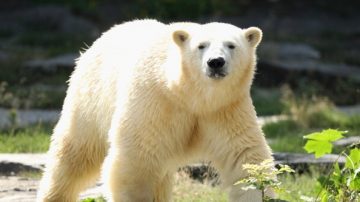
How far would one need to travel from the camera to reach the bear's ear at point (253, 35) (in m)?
5.97

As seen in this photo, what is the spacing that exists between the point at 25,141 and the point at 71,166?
245 cm

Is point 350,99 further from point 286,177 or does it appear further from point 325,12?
point 325,12

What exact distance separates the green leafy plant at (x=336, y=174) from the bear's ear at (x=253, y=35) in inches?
35.4

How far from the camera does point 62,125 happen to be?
6.72 m

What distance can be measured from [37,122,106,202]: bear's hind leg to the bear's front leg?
3.11 ft

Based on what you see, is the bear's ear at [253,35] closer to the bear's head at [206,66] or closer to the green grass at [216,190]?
the bear's head at [206,66]

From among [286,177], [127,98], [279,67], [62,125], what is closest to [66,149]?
[62,125]

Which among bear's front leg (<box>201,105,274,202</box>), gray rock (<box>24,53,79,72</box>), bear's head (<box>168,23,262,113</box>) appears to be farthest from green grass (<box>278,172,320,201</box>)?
gray rock (<box>24,53,79,72</box>)

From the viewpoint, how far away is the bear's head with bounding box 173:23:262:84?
558 cm

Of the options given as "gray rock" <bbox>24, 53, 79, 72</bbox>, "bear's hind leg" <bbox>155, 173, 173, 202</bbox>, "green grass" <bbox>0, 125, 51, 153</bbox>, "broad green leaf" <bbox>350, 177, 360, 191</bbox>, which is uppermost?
"gray rock" <bbox>24, 53, 79, 72</bbox>

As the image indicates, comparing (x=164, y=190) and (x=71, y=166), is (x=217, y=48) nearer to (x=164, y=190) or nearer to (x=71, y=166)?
(x=164, y=190)

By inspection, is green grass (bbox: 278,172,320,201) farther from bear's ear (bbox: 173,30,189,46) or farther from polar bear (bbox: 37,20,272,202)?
bear's ear (bbox: 173,30,189,46)

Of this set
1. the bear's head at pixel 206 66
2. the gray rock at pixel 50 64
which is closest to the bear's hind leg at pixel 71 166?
the bear's head at pixel 206 66

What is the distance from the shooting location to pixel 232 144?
5.75 meters
